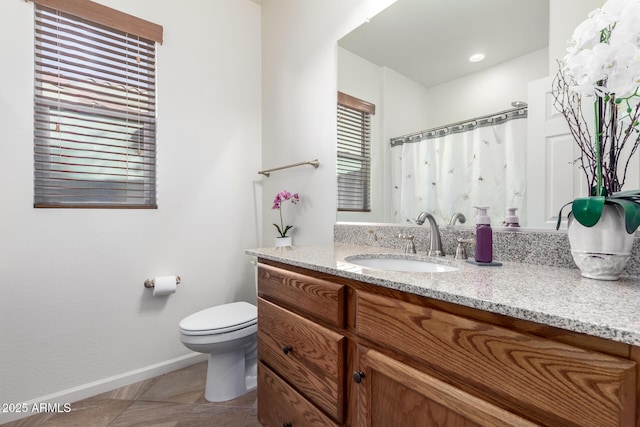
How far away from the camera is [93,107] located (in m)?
1.72

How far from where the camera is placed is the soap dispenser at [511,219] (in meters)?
1.04

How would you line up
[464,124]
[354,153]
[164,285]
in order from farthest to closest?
1. [164,285]
2. [354,153]
3. [464,124]

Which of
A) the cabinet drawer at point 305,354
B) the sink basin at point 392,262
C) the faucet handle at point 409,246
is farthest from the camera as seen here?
the faucet handle at point 409,246

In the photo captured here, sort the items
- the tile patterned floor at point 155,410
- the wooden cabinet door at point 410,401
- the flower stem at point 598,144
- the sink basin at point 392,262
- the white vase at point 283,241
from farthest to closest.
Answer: the white vase at point 283,241 → the tile patterned floor at point 155,410 → the sink basin at point 392,262 → the flower stem at point 598,144 → the wooden cabinet door at point 410,401

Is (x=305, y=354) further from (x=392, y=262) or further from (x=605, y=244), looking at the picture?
(x=605, y=244)

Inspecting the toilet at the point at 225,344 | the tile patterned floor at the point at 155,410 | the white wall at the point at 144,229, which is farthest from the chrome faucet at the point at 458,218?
the white wall at the point at 144,229

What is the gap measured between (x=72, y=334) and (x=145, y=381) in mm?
511

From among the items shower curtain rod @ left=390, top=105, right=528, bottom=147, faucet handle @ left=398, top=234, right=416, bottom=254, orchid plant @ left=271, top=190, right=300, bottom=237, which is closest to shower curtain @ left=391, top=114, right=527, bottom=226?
shower curtain rod @ left=390, top=105, right=528, bottom=147

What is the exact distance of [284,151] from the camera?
217 cm

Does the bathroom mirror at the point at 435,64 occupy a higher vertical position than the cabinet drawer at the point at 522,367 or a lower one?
higher

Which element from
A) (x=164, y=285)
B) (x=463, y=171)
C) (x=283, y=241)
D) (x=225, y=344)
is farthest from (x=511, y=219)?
(x=164, y=285)

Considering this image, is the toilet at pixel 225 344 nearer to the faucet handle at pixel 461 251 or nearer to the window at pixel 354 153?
the window at pixel 354 153

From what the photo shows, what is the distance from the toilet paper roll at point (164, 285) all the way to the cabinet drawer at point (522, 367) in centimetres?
157

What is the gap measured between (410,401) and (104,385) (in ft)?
6.09
